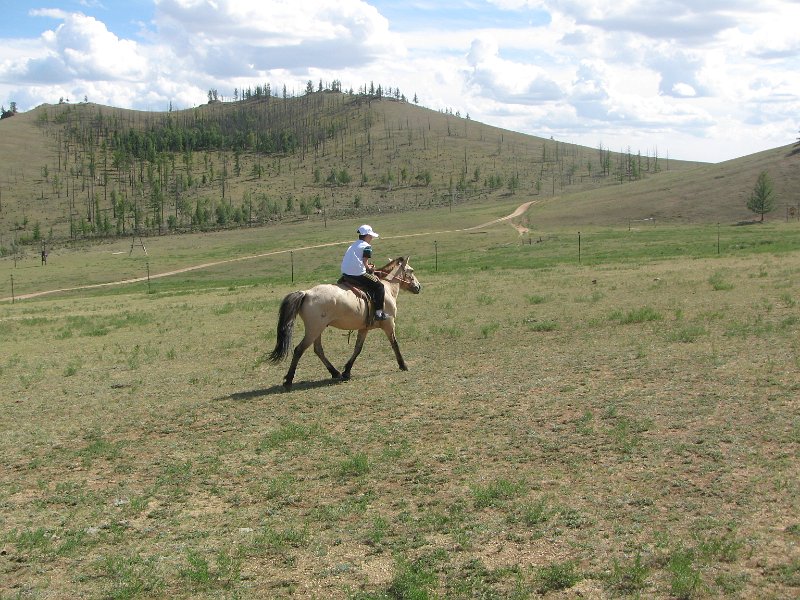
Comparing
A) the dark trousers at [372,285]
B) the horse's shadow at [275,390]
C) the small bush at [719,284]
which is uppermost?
the dark trousers at [372,285]

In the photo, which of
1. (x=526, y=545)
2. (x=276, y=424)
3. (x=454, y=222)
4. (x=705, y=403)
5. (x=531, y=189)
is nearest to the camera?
(x=526, y=545)

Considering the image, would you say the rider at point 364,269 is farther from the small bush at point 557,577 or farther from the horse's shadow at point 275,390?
the small bush at point 557,577

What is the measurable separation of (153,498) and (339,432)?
3.04 m

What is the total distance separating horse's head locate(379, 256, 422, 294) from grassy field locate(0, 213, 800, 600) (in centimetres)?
171

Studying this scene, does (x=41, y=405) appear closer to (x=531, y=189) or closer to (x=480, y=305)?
(x=480, y=305)

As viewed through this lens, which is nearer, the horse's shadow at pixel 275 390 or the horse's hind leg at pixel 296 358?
the horse's shadow at pixel 275 390

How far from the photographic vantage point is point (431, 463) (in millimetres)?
9344

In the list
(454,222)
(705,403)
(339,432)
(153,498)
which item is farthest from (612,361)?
(454,222)

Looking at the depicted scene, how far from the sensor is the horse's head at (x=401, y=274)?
1680cm

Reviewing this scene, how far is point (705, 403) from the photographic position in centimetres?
1078

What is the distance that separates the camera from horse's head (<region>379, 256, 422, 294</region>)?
16.8 m

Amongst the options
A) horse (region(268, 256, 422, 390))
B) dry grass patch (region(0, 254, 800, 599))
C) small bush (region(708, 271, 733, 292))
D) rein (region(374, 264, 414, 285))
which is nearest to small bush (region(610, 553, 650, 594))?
dry grass patch (region(0, 254, 800, 599))

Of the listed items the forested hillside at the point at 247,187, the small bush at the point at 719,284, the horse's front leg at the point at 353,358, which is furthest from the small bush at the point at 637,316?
the forested hillside at the point at 247,187

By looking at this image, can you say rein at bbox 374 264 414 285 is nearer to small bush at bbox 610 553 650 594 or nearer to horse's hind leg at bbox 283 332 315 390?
horse's hind leg at bbox 283 332 315 390
